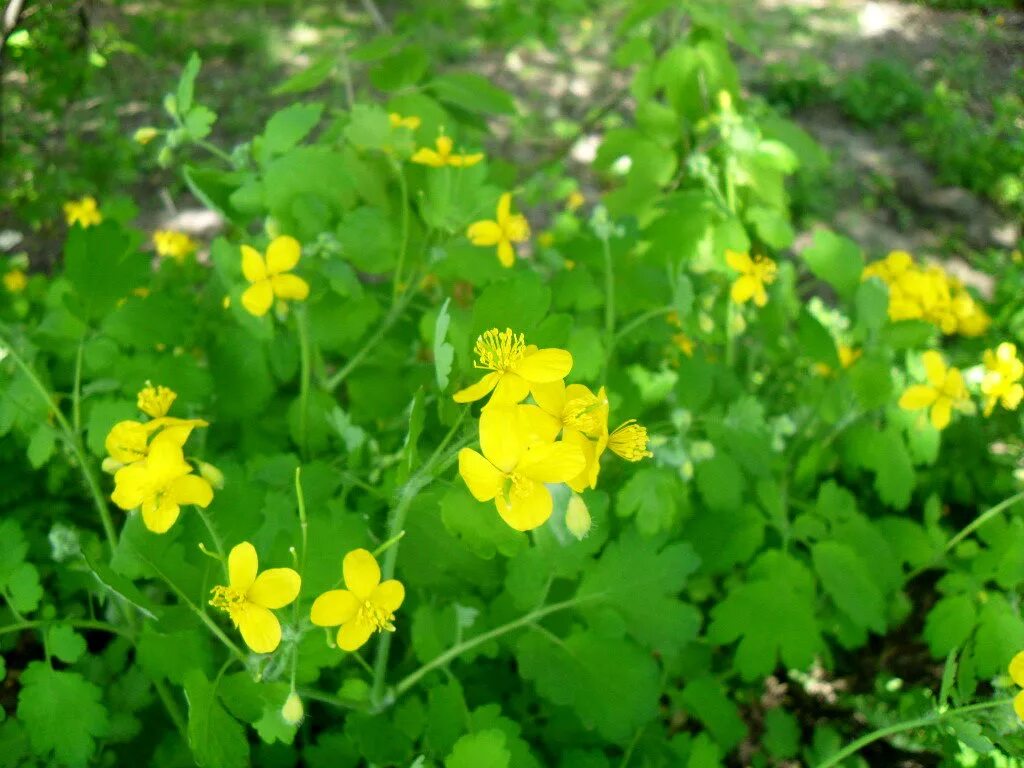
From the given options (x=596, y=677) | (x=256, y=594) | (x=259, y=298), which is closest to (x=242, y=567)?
(x=256, y=594)

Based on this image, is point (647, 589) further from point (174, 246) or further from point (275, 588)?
point (174, 246)

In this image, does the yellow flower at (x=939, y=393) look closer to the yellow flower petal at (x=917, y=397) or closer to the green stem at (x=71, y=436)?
the yellow flower petal at (x=917, y=397)

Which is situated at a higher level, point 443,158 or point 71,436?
point 443,158

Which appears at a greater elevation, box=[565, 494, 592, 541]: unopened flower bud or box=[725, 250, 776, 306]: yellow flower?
box=[565, 494, 592, 541]: unopened flower bud

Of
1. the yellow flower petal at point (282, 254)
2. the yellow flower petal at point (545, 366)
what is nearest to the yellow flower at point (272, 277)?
the yellow flower petal at point (282, 254)

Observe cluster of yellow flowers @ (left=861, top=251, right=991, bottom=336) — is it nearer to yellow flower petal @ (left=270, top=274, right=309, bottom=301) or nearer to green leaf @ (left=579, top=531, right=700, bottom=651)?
green leaf @ (left=579, top=531, right=700, bottom=651)

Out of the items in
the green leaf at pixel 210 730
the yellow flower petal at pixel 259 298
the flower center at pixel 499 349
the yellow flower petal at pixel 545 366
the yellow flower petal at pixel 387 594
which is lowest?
the green leaf at pixel 210 730

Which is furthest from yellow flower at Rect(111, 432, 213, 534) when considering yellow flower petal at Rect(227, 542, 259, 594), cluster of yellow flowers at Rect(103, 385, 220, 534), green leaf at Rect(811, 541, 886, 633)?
green leaf at Rect(811, 541, 886, 633)
